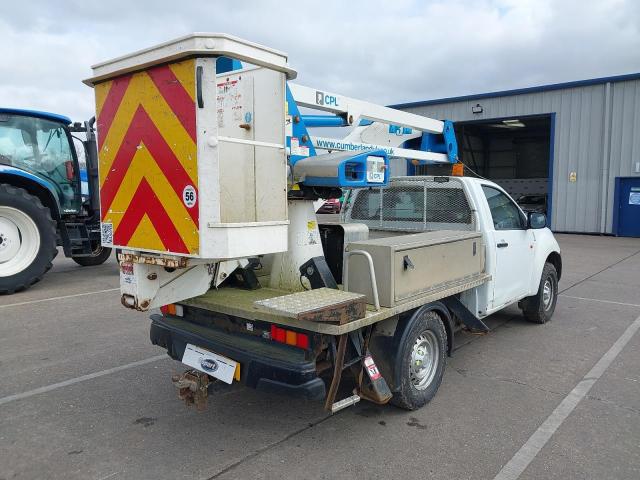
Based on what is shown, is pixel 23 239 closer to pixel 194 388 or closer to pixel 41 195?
pixel 41 195

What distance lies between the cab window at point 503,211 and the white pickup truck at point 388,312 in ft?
0.05

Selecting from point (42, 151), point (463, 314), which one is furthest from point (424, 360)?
point (42, 151)

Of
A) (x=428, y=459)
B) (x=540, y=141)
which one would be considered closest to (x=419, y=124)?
(x=428, y=459)

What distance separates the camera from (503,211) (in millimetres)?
5578

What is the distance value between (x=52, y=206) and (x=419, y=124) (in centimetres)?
645

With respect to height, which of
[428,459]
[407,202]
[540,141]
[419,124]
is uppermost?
[540,141]

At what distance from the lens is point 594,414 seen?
3877 mm

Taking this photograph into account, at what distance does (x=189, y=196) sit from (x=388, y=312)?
4.83ft

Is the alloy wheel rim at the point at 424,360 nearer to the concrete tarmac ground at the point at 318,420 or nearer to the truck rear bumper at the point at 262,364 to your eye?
the concrete tarmac ground at the point at 318,420

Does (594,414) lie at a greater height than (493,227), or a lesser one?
lesser

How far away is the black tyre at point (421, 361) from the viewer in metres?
3.68

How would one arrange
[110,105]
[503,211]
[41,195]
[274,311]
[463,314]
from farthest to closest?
[41,195] < [503,211] < [463,314] < [110,105] < [274,311]

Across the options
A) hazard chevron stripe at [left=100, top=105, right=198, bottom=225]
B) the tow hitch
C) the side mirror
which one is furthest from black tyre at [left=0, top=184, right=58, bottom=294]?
the side mirror

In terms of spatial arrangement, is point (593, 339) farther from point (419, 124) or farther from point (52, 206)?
point (52, 206)
